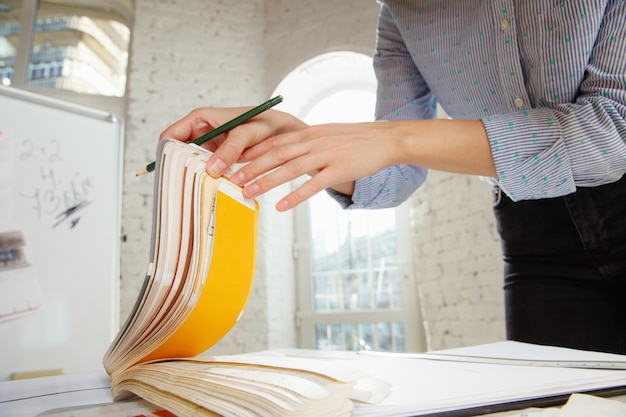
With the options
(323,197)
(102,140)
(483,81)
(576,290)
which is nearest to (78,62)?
(102,140)

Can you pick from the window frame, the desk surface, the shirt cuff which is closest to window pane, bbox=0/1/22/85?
the window frame

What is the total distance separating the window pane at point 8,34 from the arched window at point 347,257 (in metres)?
2.09

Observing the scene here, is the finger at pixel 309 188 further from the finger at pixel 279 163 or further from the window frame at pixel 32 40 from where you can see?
the window frame at pixel 32 40

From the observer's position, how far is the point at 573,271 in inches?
28.2

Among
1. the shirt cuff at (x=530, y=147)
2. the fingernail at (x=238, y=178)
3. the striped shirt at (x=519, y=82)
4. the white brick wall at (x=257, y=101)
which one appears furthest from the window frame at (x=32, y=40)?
the shirt cuff at (x=530, y=147)

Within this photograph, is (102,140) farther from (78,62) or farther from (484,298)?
(484,298)

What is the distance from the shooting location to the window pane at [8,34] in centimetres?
337

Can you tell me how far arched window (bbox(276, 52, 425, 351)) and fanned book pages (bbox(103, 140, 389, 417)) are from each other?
272 cm

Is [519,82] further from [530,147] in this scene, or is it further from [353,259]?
[353,259]

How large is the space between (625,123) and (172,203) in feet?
1.89

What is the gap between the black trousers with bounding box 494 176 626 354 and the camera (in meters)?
0.68

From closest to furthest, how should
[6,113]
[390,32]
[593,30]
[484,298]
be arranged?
[593,30]
[390,32]
[6,113]
[484,298]

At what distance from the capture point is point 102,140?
213cm

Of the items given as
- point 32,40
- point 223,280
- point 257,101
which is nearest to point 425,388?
point 223,280
